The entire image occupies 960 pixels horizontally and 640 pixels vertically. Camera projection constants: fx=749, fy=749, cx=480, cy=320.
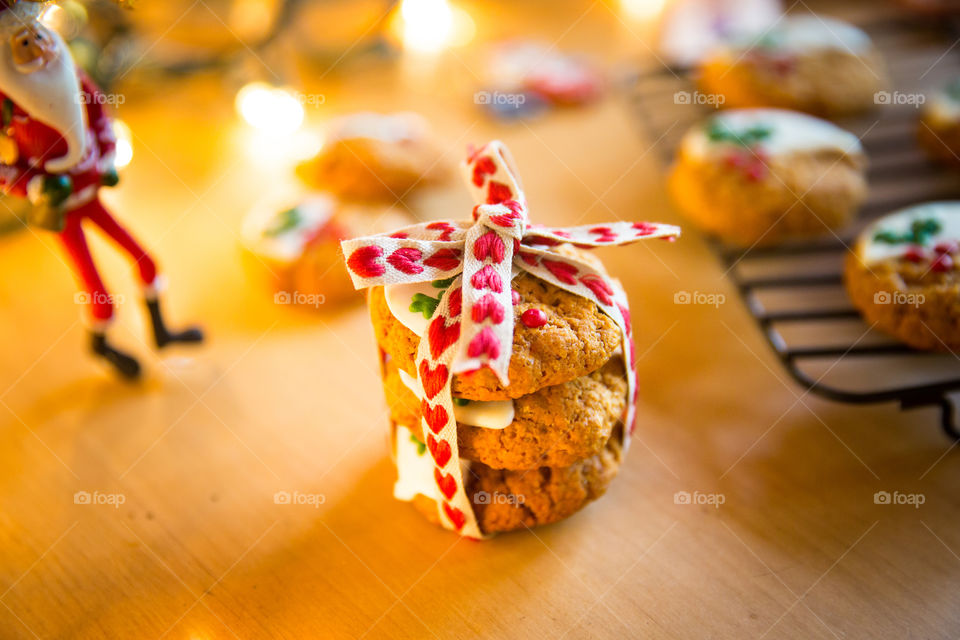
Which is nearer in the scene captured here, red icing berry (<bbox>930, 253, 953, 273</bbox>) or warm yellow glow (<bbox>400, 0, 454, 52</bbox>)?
red icing berry (<bbox>930, 253, 953, 273</bbox>)

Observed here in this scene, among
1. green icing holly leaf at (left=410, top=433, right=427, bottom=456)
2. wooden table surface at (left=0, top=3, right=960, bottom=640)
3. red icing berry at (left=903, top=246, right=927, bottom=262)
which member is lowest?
wooden table surface at (left=0, top=3, right=960, bottom=640)

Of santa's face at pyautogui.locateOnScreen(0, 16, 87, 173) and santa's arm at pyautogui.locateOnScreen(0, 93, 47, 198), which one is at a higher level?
santa's face at pyautogui.locateOnScreen(0, 16, 87, 173)

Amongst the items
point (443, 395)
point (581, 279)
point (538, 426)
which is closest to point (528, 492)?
point (538, 426)

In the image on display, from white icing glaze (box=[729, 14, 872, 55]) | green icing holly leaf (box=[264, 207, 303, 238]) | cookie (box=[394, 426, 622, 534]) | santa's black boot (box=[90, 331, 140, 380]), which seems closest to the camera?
cookie (box=[394, 426, 622, 534])

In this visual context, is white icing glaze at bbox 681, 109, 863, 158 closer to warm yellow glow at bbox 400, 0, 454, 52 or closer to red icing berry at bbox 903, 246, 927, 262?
red icing berry at bbox 903, 246, 927, 262

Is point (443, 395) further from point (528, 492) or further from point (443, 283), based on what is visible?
point (528, 492)

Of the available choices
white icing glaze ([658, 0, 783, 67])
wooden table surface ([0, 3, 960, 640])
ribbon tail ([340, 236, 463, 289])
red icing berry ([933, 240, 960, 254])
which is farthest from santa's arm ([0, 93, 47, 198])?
white icing glaze ([658, 0, 783, 67])
